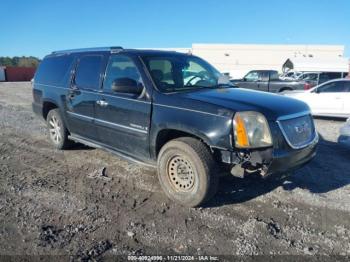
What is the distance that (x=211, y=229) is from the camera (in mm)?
3592

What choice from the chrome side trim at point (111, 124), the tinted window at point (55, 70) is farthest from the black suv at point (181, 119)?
the tinted window at point (55, 70)

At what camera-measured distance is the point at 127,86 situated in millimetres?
4379

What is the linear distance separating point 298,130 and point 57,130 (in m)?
4.71

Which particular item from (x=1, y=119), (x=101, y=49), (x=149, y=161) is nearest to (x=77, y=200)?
(x=149, y=161)

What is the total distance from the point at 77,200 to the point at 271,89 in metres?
15.3

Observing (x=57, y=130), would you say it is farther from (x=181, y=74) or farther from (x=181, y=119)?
(x=181, y=119)

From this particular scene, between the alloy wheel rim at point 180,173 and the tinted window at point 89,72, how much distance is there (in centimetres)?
191

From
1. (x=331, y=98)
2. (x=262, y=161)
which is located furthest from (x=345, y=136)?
(x=331, y=98)

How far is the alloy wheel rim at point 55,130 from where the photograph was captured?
6523 millimetres

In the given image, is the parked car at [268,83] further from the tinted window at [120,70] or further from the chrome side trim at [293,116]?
the chrome side trim at [293,116]

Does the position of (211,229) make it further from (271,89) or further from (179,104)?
(271,89)

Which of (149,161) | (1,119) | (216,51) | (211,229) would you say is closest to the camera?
(211,229)

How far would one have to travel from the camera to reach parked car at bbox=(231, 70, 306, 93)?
56.1ft

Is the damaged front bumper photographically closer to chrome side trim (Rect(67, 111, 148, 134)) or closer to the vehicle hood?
the vehicle hood
